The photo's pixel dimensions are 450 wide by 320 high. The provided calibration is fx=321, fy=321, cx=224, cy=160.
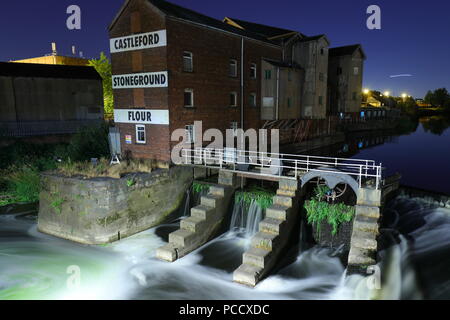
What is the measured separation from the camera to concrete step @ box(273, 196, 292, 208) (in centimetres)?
1444

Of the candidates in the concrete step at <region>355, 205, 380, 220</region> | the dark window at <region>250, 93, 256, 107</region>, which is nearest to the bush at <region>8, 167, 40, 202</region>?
the dark window at <region>250, 93, 256, 107</region>

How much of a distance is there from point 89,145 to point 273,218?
51.3 ft

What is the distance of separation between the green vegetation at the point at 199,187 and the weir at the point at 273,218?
1.04 metres

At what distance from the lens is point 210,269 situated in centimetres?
1302

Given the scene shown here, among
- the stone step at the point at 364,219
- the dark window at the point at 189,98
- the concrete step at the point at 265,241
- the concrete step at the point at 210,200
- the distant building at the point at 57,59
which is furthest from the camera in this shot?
the distant building at the point at 57,59

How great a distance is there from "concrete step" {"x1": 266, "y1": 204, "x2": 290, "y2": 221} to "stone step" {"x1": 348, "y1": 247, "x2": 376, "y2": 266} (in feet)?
10.00

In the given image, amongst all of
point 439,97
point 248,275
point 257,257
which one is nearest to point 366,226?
point 257,257

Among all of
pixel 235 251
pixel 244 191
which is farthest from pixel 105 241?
pixel 244 191

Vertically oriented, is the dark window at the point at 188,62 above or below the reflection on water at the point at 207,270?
above

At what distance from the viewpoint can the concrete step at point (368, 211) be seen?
42.7ft

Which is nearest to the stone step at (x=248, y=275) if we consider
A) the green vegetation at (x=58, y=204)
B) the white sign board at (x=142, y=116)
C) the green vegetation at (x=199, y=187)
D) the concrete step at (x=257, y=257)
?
the concrete step at (x=257, y=257)

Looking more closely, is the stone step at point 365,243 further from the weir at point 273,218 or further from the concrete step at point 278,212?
the concrete step at point 278,212

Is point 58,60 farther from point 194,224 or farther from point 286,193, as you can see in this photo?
point 286,193
